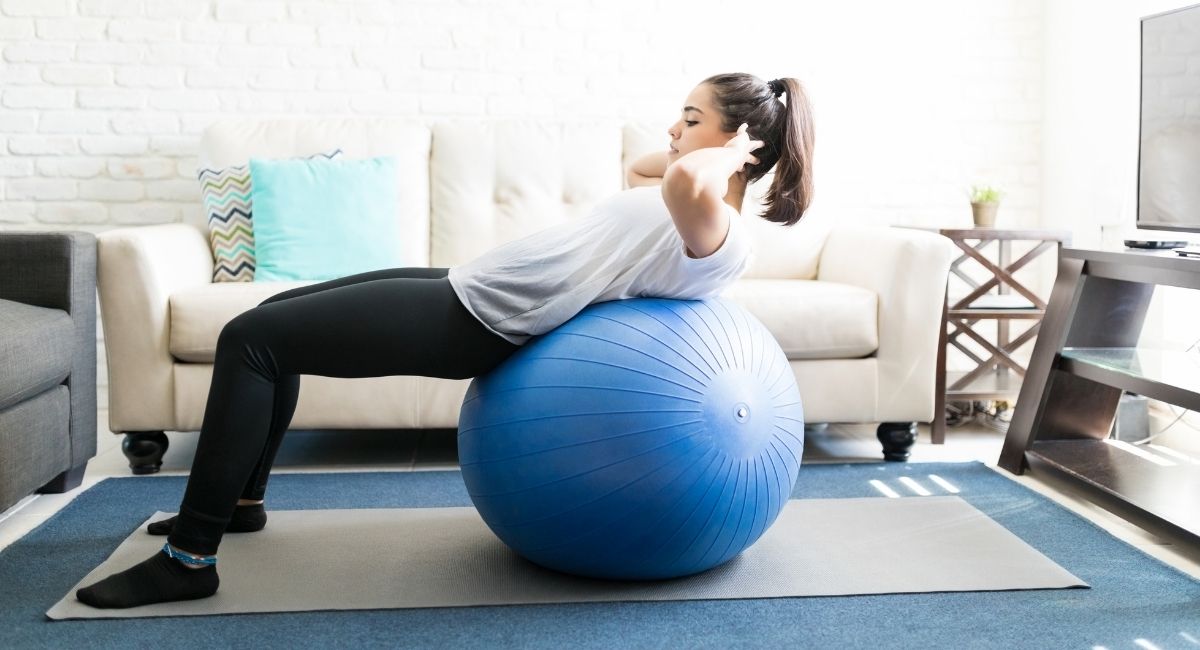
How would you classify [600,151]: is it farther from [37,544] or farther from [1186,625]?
[1186,625]

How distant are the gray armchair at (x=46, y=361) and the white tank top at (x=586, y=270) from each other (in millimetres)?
1084

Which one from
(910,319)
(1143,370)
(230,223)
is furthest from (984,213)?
(230,223)

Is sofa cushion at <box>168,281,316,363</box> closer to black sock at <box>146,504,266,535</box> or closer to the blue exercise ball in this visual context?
black sock at <box>146,504,266,535</box>

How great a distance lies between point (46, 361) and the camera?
8.11 feet

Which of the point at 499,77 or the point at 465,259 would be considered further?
the point at 499,77

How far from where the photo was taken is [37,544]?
2252 mm

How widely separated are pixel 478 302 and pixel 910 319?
5.06 ft

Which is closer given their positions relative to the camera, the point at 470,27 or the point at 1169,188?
the point at 1169,188

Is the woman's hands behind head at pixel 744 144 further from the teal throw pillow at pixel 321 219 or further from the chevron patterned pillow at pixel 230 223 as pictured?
the chevron patterned pillow at pixel 230 223

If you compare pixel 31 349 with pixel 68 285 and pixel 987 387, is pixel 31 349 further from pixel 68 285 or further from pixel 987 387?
pixel 987 387

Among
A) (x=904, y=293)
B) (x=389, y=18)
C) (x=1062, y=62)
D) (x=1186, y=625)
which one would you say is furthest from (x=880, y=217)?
(x=1186, y=625)

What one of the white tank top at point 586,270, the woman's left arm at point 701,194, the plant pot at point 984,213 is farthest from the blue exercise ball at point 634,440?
the plant pot at point 984,213

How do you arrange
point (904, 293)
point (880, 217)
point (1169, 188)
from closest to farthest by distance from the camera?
point (1169, 188) < point (904, 293) < point (880, 217)

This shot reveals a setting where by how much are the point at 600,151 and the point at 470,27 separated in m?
0.70
